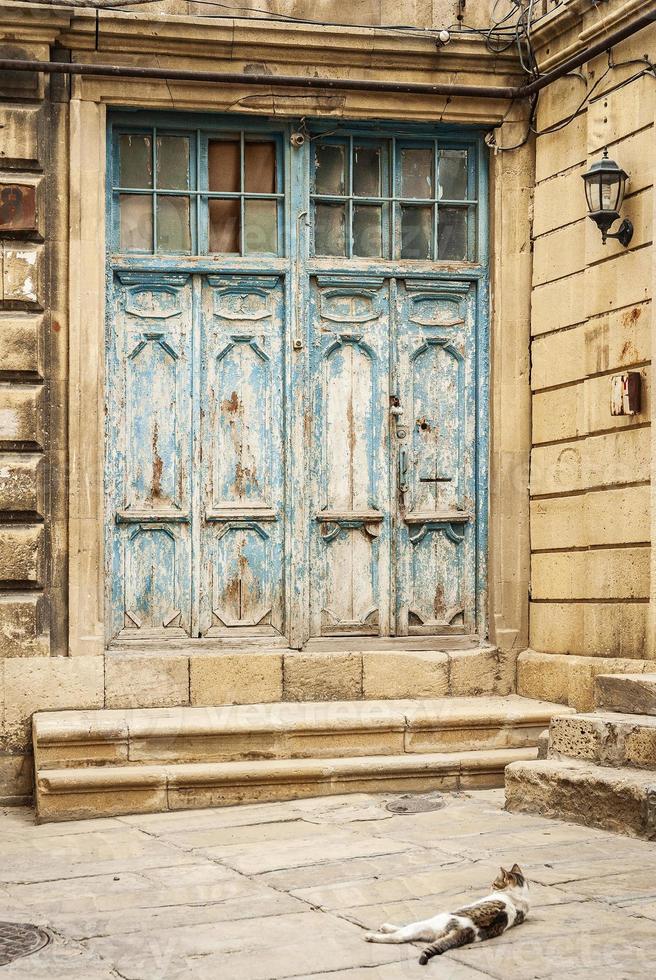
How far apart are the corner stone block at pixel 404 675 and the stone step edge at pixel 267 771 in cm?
62

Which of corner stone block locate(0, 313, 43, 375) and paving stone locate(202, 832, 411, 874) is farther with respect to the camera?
corner stone block locate(0, 313, 43, 375)

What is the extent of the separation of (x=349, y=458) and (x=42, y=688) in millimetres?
2441

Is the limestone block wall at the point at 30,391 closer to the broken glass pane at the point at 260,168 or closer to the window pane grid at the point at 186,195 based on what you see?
the window pane grid at the point at 186,195

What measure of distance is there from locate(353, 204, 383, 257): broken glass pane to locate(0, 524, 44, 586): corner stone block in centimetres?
282

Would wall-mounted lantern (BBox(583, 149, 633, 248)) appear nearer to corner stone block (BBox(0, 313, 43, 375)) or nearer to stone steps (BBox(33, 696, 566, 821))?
stone steps (BBox(33, 696, 566, 821))

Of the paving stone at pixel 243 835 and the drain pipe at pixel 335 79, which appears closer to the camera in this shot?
the paving stone at pixel 243 835

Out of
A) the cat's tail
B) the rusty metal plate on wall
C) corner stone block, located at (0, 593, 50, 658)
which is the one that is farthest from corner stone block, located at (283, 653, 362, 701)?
the cat's tail

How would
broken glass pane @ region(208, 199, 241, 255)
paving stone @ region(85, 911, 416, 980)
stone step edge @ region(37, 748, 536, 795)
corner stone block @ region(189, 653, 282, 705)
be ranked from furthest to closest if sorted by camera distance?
broken glass pane @ region(208, 199, 241, 255) → corner stone block @ region(189, 653, 282, 705) → stone step edge @ region(37, 748, 536, 795) → paving stone @ region(85, 911, 416, 980)

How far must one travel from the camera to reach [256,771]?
24.9ft

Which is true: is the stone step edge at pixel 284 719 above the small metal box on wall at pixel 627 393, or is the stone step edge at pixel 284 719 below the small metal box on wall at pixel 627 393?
below

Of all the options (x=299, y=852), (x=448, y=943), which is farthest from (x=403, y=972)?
(x=299, y=852)

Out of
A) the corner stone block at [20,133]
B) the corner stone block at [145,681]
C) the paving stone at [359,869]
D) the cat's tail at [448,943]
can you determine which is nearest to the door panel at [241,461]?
the corner stone block at [145,681]

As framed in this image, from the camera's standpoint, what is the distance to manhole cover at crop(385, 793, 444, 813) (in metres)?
7.27

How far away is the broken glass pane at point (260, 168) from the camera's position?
8664mm
